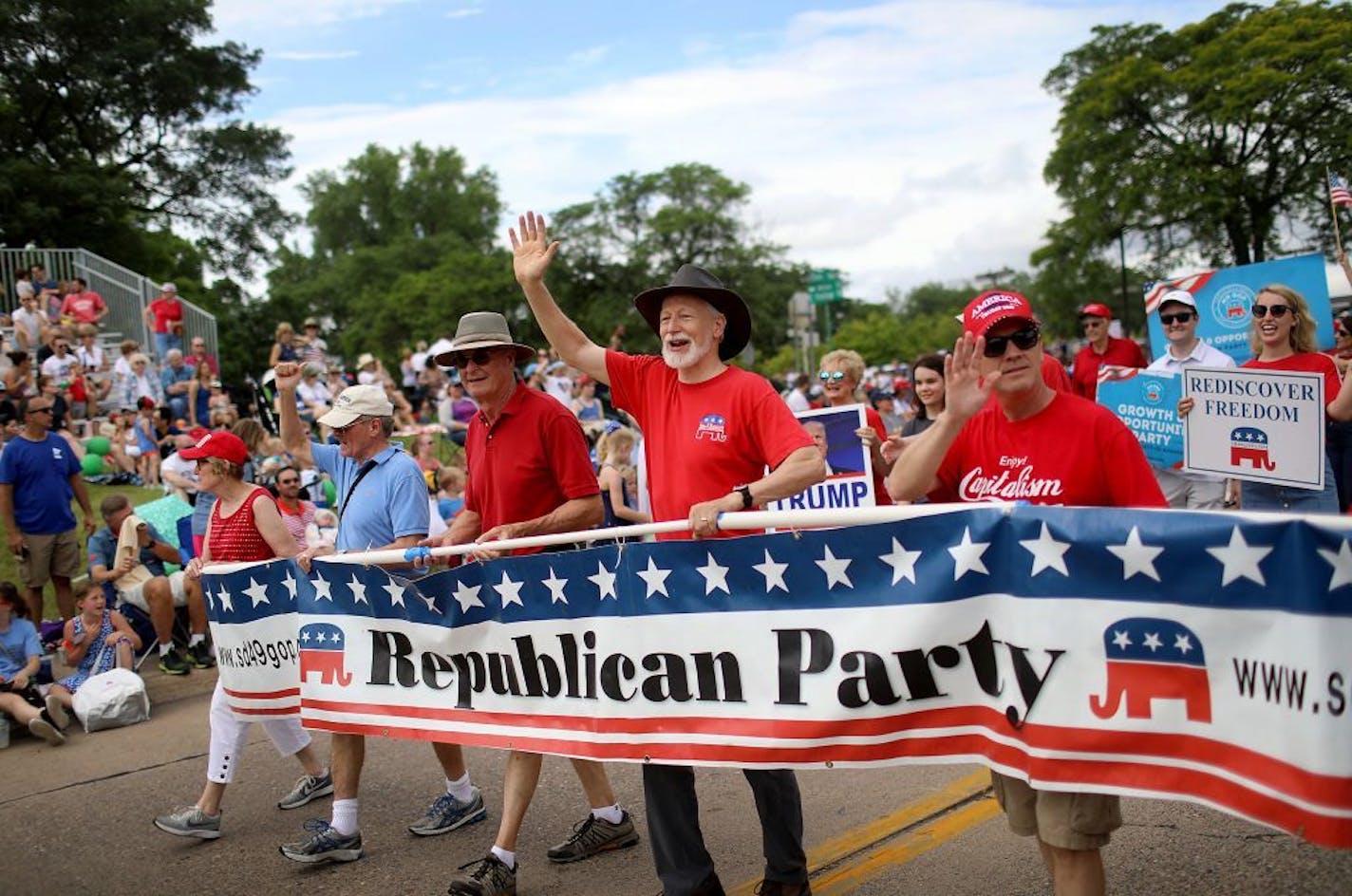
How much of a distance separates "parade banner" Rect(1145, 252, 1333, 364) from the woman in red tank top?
609 cm

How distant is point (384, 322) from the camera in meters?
76.4

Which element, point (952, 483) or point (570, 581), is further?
point (570, 581)

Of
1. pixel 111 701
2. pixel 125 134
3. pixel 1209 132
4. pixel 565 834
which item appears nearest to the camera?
pixel 565 834

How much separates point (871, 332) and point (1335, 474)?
8640 cm

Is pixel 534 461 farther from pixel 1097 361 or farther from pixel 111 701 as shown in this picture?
pixel 1097 361

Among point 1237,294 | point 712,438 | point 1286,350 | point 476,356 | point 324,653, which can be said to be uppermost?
point 1237,294

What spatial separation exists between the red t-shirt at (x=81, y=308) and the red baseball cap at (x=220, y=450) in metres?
16.0

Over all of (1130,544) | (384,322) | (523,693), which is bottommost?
(523,693)

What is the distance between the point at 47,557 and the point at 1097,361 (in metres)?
9.29

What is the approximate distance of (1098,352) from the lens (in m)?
8.77

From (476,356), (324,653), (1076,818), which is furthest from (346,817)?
(1076,818)

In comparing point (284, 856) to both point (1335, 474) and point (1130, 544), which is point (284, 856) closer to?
point (1130, 544)

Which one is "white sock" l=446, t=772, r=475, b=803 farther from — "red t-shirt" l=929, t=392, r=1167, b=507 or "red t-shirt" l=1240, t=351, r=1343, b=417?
"red t-shirt" l=1240, t=351, r=1343, b=417

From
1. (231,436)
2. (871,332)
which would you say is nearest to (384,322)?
(871,332)
